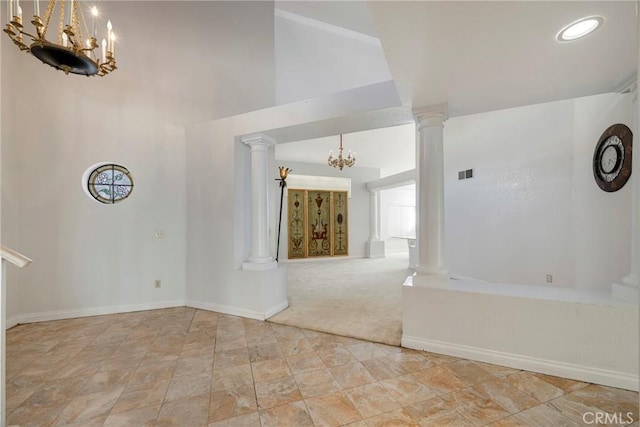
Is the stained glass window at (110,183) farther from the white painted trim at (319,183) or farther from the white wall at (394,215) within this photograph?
the white wall at (394,215)

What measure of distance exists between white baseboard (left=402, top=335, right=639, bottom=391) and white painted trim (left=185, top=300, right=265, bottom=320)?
69.1 inches

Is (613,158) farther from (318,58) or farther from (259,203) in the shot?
(318,58)

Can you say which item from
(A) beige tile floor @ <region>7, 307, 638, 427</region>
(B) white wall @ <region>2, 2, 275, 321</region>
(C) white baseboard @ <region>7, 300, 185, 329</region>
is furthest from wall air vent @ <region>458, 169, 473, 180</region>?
(C) white baseboard @ <region>7, 300, 185, 329</region>

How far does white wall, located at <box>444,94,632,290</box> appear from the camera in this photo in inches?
114

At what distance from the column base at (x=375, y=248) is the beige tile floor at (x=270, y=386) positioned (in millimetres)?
6116

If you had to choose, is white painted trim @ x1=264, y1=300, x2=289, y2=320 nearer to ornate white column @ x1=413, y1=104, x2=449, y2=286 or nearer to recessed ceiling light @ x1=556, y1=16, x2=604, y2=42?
ornate white column @ x1=413, y1=104, x2=449, y2=286

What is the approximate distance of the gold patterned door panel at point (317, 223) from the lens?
8.02m

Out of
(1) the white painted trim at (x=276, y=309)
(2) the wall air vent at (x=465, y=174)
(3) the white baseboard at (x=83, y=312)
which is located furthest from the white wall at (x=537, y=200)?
(3) the white baseboard at (x=83, y=312)

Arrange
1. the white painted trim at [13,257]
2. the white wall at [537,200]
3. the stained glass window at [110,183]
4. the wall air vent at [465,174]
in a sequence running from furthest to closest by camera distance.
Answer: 1. the wall air vent at [465,174]
2. the stained glass window at [110,183]
3. the white wall at [537,200]
4. the white painted trim at [13,257]

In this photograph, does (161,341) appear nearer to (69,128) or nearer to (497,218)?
(69,128)

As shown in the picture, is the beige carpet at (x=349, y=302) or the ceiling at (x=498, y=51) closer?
the ceiling at (x=498, y=51)

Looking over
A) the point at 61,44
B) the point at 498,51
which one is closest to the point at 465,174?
the point at 498,51

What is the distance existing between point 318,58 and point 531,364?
5.80 meters

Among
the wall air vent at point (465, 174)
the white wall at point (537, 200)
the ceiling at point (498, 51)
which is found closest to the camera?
the ceiling at point (498, 51)
